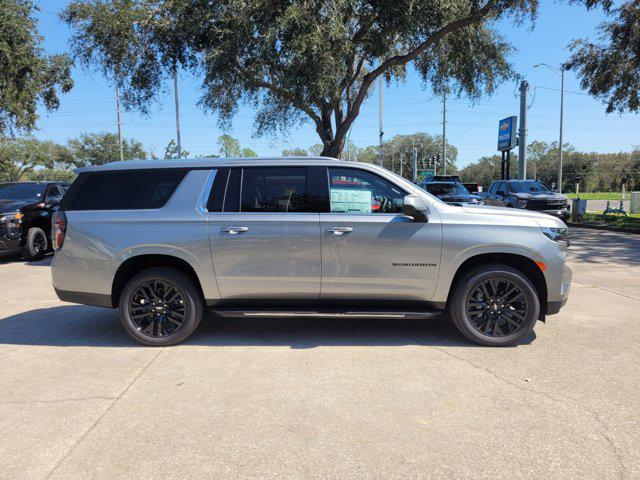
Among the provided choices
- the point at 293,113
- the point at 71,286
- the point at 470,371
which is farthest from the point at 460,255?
the point at 293,113

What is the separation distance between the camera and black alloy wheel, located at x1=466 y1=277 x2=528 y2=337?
4859 millimetres

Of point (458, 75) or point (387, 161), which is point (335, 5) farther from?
point (387, 161)

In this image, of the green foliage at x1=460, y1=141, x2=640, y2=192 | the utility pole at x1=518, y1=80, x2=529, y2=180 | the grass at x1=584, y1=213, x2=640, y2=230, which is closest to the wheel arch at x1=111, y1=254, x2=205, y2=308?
the grass at x1=584, y1=213, x2=640, y2=230

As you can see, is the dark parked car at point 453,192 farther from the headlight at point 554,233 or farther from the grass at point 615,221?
the headlight at point 554,233

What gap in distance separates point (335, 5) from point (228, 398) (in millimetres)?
11215

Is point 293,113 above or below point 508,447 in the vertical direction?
above

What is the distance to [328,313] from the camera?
4.82 m

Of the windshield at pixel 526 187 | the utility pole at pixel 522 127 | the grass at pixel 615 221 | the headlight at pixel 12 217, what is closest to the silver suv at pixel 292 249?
the headlight at pixel 12 217

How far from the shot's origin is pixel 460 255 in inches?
188

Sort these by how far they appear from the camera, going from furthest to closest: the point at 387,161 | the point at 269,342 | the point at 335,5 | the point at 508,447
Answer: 1. the point at 387,161
2. the point at 335,5
3. the point at 269,342
4. the point at 508,447

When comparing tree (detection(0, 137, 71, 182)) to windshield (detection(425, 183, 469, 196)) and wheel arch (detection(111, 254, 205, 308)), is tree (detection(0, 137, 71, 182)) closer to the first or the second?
windshield (detection(425, 183, 469, 196))

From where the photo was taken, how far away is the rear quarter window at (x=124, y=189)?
5.04 meters

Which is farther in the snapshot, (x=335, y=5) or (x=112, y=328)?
(x=335, y=5)

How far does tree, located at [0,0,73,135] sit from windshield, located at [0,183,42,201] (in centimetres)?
529
